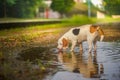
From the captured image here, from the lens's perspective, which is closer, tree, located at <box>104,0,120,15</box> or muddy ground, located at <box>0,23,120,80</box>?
→ muddy ground, located at <box>0,23,120,80</box>

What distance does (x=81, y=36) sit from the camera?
364 cm

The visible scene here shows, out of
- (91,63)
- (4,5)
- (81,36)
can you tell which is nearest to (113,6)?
(81,36)

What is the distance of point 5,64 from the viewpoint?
11.9ft

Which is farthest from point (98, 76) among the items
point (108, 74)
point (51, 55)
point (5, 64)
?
point (5, 64)

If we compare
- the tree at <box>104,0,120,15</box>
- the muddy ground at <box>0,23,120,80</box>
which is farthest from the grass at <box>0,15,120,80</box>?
the tree at <box>104,0,120,15</box>

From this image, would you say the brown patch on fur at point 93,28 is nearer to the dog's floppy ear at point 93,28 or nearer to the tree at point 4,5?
the dog's floppy ear at point 93,28

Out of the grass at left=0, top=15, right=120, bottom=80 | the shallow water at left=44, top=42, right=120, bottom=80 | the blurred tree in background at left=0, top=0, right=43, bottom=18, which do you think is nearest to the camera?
the shallow water at left=44, top=42, right=120, bottom=80

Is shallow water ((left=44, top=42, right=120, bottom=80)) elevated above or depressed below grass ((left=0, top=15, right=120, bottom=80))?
below

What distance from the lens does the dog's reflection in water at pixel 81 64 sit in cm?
354

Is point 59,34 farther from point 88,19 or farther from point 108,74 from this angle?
point 108,74

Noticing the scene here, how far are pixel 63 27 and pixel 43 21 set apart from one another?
27 cm

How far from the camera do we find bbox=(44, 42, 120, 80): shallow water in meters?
3.50

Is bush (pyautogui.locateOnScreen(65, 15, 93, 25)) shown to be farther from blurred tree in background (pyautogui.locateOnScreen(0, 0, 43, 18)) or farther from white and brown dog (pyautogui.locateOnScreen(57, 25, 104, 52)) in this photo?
blurred tree in background (pyautogui.locateOnScreen(0, 0, 43, 18))

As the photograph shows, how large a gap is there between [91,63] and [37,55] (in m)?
0.64
